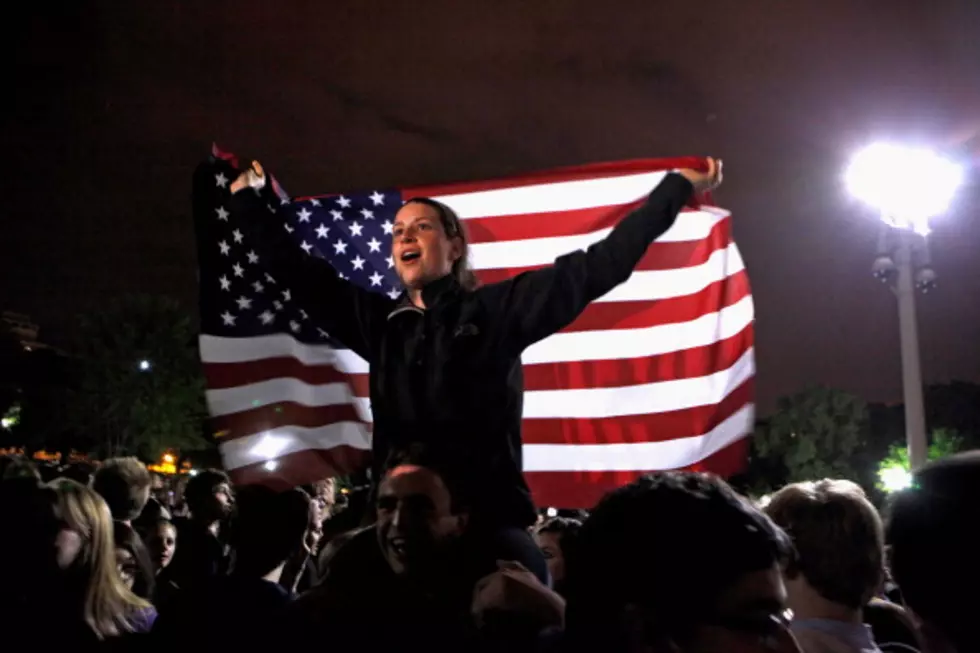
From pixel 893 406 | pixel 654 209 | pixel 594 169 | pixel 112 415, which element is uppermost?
Result: pixel 594 169

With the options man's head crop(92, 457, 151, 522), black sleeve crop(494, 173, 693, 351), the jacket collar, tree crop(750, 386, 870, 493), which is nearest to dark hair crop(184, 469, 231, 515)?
man's head crop(92, 457, 151, 522)

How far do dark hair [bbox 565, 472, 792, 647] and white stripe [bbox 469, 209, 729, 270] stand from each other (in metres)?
3.17

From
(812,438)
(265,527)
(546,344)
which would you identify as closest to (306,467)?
(265,527)

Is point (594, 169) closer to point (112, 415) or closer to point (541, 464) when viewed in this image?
point (541, 464)

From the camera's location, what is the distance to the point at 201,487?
5961 mm

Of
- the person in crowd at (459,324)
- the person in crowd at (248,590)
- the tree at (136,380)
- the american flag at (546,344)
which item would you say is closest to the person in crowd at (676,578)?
the person in crowd at (459,324)

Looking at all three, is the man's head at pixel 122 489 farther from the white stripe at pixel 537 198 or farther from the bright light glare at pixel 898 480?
the bright light glare at pixel 898 480

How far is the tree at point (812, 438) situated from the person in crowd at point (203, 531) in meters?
76.4

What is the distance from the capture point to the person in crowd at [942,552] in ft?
6.97

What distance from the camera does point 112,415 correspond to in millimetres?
56875

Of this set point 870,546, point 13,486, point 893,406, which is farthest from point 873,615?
point 893,406

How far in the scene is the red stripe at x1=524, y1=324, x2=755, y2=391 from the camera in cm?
504

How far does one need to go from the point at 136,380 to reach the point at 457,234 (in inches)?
2245

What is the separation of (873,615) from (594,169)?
9.04 feet
